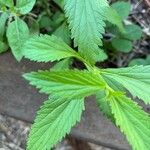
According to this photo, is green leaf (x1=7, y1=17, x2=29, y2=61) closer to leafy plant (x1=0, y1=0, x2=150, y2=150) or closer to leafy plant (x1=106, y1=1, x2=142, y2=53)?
leafy plant (x1=0, y1=0, x2=150, y2=150)

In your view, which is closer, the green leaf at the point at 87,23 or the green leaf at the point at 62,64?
the green leaf at the point at 87,23

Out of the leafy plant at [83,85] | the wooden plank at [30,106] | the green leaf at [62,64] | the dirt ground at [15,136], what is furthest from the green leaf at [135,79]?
the dirt ground at [15,136]

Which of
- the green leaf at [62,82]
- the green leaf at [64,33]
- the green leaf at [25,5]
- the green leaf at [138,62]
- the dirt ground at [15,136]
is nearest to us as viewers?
the green leaf at [62,82]

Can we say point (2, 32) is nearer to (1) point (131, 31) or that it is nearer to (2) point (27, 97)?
(2) point (27, 97)

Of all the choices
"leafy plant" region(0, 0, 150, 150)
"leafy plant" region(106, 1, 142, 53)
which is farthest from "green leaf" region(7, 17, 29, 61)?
"leafy plant" region(106, 1, 142, 53)

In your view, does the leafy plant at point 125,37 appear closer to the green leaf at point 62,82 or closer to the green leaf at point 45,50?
the green leaf at point 45,50

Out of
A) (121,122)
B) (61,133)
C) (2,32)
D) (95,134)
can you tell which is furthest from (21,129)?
(121,122)
